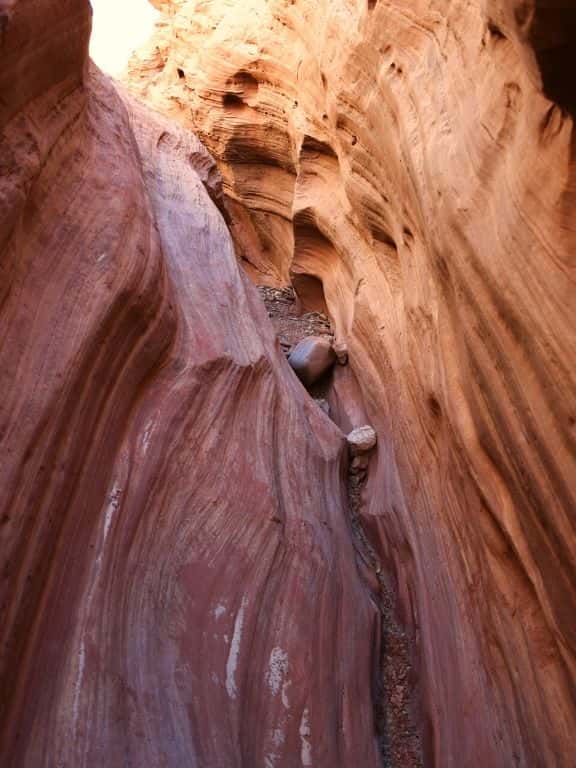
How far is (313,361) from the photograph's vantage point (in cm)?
523

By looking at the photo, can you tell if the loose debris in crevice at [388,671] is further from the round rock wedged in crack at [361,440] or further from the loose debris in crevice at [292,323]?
the loose debris in crevice at [292,323]

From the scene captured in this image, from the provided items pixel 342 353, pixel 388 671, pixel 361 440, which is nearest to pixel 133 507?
pixel 388 671

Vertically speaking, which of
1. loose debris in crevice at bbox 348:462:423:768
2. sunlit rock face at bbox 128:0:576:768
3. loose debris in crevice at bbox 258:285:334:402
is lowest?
loose debris in crevice at bbox 348:462:423:768

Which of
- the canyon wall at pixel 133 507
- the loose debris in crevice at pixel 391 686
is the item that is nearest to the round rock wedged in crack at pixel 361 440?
the canyon wall at pixel 133 507

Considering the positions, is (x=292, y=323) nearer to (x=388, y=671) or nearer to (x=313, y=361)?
(x=313, y=361)

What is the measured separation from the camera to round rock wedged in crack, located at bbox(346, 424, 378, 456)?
438cm

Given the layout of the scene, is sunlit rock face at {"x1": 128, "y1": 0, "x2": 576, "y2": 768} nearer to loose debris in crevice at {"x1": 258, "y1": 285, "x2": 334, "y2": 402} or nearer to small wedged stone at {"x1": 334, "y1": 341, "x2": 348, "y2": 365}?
small wedged stone at {"x1": 334, "y1": 341, "x2": 348, "y2": 365}

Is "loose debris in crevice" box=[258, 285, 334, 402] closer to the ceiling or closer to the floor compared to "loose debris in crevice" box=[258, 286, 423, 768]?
closer to the ceiling

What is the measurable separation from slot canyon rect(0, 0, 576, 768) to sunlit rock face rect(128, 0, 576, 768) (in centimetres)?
2

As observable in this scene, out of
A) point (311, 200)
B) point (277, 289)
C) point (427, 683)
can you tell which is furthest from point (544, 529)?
point (277, 289)

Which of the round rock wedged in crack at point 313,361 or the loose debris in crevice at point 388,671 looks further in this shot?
the round rock wedged in crack at point 313,361

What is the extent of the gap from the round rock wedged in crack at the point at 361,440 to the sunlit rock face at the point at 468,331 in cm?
→ 8

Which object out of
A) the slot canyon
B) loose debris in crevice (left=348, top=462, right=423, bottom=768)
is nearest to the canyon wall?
the slot canyon

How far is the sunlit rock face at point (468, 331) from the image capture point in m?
2.38
